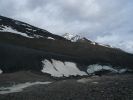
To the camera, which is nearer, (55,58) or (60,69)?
(60,69)

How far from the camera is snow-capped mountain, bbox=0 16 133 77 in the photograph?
4032 inches

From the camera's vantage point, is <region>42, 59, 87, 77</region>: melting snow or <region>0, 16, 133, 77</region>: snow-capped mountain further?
<region>42, 59, 87, 77</region>: melting snow

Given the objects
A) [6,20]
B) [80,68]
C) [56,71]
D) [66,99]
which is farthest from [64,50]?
[66,99]

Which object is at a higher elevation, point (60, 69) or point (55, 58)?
point (55, 58)

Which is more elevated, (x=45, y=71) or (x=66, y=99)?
(x=45, y=71)

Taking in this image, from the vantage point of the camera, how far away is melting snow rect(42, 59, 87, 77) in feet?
338

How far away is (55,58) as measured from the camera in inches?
4486

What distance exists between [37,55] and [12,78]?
29872mm

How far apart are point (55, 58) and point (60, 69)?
6.89 meters

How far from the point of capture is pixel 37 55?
362 feet

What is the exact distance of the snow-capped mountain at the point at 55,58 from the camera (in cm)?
10243

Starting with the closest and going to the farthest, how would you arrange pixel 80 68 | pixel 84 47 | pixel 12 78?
pixel 12 78 → pixel 80 68 → pixel 84 47

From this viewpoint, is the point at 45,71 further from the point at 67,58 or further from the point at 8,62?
the point at 67,58

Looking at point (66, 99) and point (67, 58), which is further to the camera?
point (67, 58)
